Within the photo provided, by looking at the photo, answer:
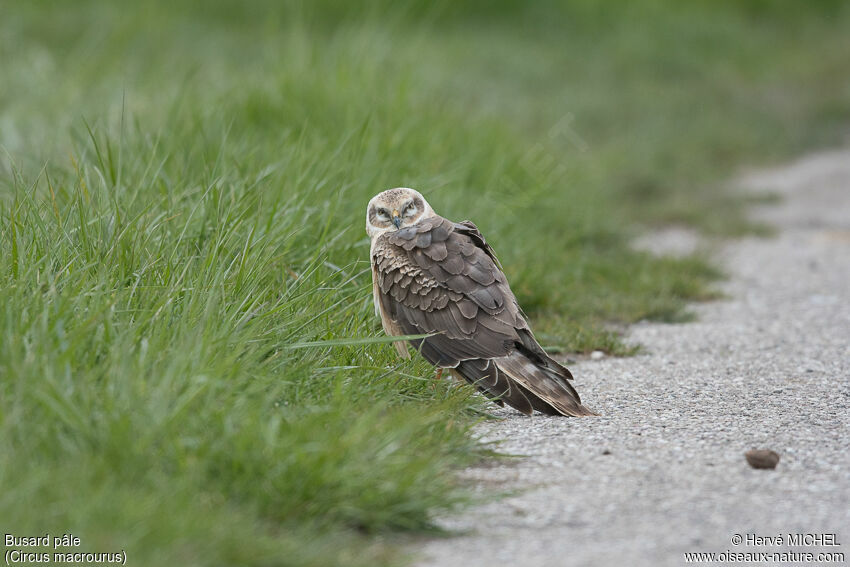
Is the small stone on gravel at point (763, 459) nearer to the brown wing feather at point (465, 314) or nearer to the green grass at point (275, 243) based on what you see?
the brown wing feather at point (465, 314)

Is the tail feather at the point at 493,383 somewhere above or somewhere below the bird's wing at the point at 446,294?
below

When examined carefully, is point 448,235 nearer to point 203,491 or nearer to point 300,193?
point 300,193

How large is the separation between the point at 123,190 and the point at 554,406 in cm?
233

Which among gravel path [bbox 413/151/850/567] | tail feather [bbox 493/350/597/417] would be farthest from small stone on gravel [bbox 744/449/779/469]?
tail feather [bbox 493/350/597/417]

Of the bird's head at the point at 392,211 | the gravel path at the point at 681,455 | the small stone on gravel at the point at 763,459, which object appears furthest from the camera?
the bird's head at the point at 392,211

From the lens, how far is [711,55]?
574 inches

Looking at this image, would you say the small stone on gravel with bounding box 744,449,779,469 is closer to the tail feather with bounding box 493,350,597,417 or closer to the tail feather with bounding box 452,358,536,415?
the tail feather with bounding box 493,350,597,417

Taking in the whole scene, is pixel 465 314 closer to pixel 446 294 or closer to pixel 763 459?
pixel 446 294

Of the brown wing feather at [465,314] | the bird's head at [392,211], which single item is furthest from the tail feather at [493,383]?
the bird's head at [392,211]

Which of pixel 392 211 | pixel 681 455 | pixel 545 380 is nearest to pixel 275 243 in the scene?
pixel 392 211

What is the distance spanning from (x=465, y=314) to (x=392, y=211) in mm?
800

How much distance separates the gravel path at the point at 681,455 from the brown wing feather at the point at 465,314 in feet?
0.48

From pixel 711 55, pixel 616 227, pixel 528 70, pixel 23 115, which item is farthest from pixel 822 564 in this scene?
pixel 711 55

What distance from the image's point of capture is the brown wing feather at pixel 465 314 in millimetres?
4312
